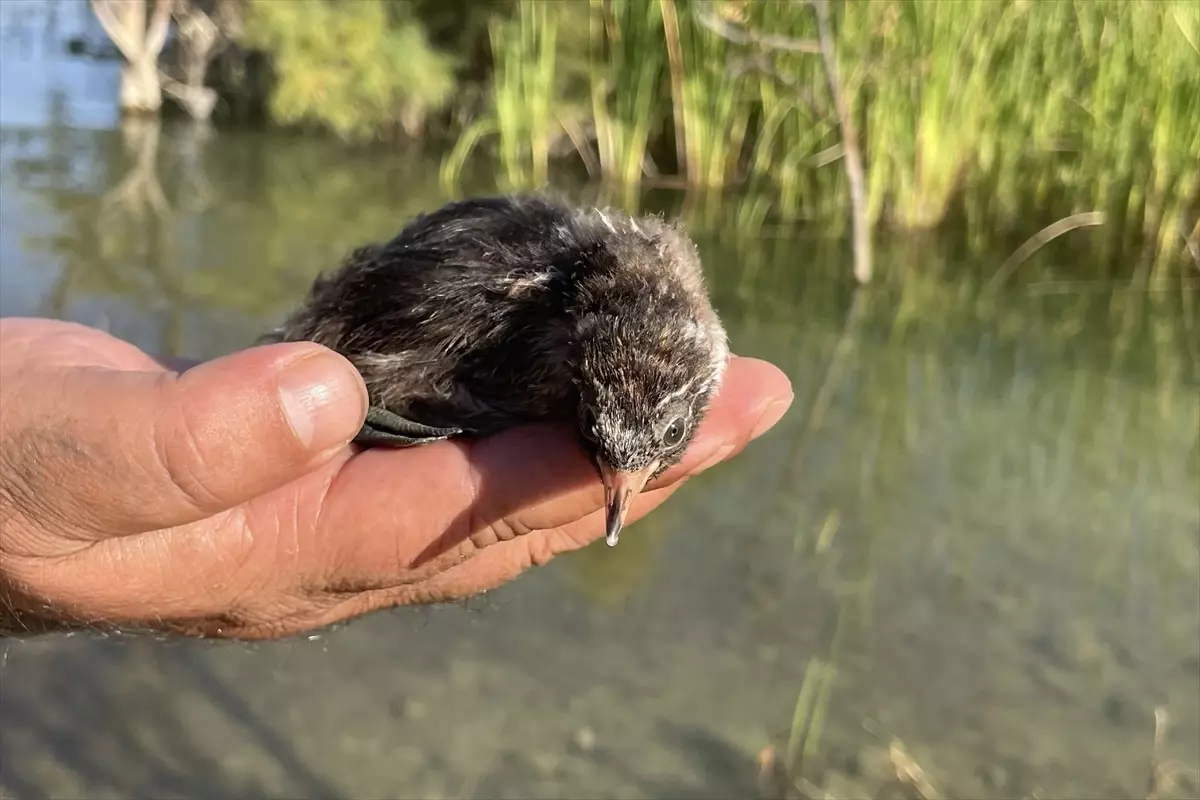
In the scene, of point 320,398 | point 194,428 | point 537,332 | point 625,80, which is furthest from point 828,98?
point 194,428

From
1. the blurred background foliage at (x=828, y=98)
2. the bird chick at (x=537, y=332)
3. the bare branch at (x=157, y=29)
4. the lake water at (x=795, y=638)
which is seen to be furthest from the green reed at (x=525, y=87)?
the bird chick at (x=537, y=332)

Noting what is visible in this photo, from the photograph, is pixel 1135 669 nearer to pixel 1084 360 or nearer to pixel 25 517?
pixel 1084 360

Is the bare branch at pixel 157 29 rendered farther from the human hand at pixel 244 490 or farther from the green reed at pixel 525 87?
the human hand at pixel 244 490

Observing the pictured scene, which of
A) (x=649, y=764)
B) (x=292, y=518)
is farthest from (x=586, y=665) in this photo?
(x=292, y=518)

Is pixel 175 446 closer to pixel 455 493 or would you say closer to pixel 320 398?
pixel 320 398

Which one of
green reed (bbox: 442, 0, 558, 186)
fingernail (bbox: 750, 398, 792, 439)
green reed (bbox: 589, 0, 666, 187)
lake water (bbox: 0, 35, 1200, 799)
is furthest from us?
green reed (bbox: 442, 0, 558, 186)

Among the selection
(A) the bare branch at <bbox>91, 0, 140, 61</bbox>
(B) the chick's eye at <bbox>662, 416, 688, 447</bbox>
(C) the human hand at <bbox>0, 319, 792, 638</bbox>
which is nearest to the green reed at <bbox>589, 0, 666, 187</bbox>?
(A) the bare branch at <bbox>91, 0, 140, 61</bbox>

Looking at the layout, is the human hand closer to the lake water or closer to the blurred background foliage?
the lake water
